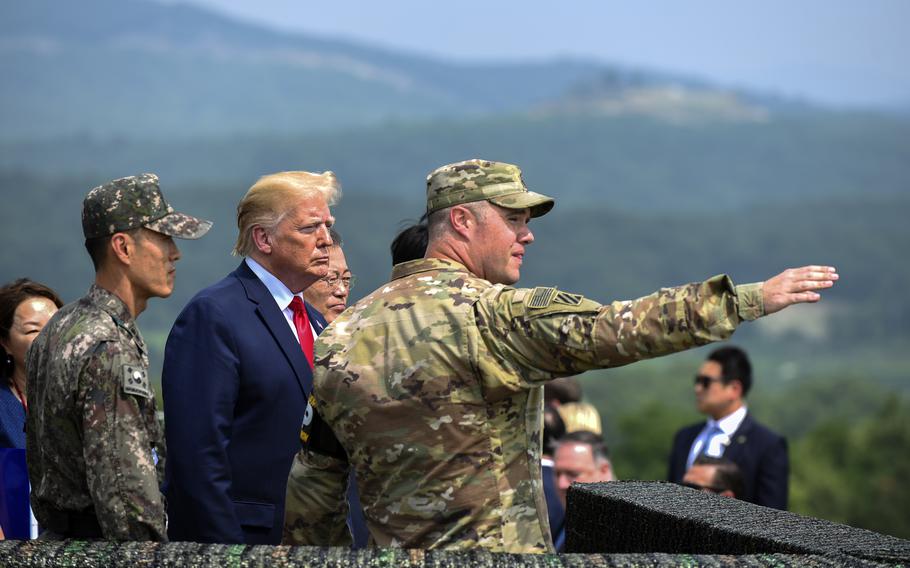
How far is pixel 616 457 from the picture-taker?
59.5 meters

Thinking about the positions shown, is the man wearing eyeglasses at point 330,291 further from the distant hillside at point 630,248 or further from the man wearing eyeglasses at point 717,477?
the distant hillside at point 630,248

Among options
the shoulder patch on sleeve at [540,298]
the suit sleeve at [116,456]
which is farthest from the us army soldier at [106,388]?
the shoulder patch on sleeve at [540,298]

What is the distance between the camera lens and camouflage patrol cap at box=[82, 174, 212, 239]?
3.80 meters

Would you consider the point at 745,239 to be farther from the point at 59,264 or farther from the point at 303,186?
the point at 303,186

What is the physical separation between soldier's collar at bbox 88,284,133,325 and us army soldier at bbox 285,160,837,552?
603 millimetres

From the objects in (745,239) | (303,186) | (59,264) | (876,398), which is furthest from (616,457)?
(745,239)

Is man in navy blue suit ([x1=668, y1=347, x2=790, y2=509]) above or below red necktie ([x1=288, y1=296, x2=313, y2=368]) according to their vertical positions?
below

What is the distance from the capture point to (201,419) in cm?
380

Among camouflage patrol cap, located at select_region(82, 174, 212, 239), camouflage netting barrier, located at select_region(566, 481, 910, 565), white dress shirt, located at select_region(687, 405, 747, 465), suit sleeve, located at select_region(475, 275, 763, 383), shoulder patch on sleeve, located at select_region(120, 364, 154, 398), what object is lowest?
white dress shirt, located at select_region(687, 405, 747, 465)

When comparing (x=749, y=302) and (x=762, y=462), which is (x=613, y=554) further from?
(x=762, y=462)

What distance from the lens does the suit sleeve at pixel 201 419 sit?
12.4 feet

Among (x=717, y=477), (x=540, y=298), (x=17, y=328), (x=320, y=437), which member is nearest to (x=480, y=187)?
(x=540, y=298)

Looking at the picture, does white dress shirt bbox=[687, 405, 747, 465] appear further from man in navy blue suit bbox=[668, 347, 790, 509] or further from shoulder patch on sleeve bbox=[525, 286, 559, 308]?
shoulder patch on sleeve bbox=[525, 286, 559, 308]

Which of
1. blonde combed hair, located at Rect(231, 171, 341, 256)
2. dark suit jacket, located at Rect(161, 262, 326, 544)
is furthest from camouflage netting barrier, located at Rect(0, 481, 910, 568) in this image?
blonde combed hair, located at Rect(231, 171, 341, 256)
